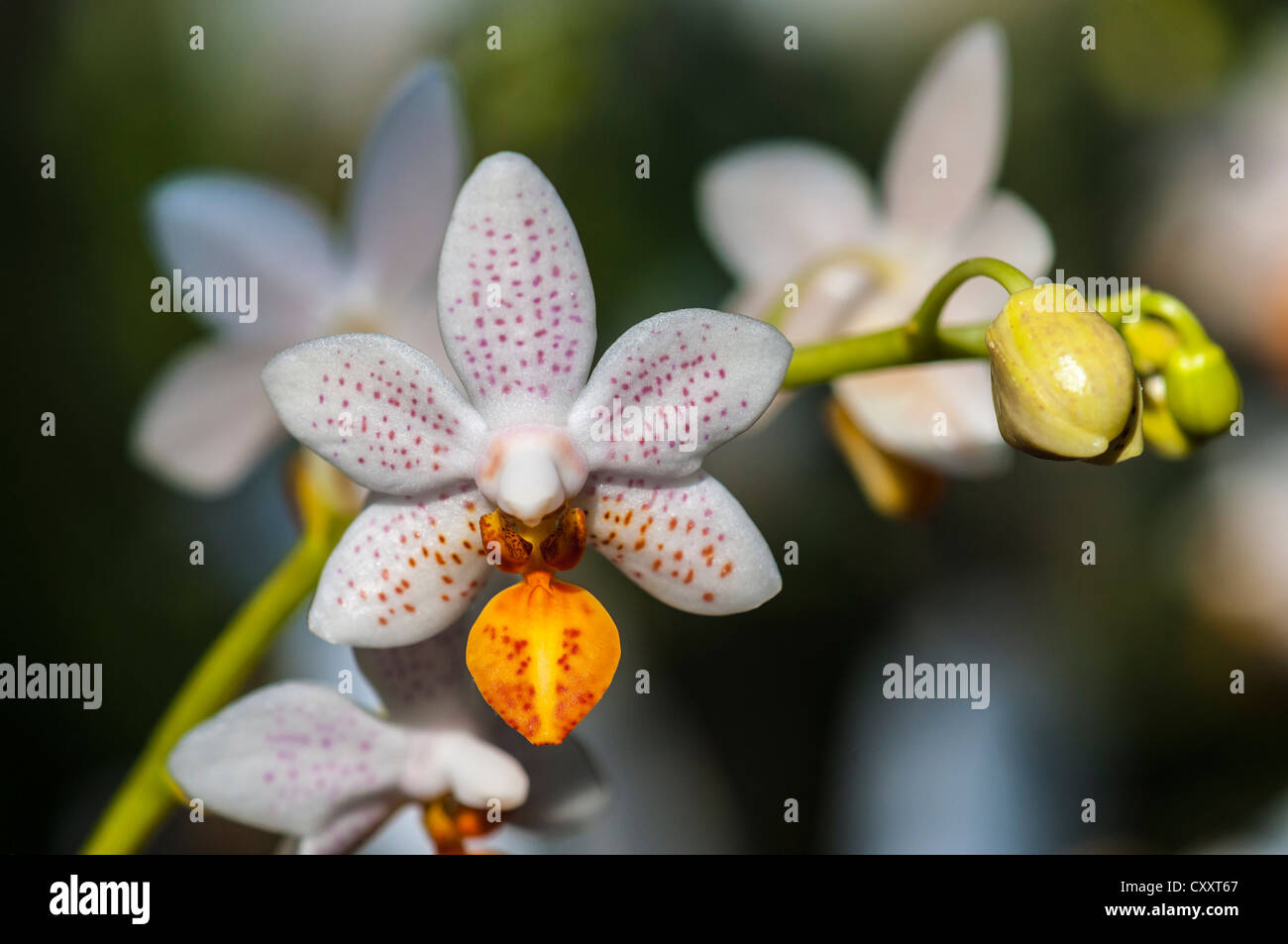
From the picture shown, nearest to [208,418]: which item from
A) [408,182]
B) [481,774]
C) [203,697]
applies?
[408,182]

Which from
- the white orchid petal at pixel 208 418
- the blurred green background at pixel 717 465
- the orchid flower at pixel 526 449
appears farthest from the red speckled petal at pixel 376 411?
the blurred green background at pixel 717 465

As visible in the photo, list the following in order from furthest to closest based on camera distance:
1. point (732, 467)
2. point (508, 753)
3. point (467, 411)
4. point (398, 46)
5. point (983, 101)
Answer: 1. point (398, 46)
2. point (732, 467)
3. point (983, 101)
4. point (508, 753)
5. point (467, 411)

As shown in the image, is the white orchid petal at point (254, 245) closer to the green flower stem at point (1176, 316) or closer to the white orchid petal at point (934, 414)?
the white orchid petal at point (934, 414)

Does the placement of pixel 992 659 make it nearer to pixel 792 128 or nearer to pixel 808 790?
pixel 808 790

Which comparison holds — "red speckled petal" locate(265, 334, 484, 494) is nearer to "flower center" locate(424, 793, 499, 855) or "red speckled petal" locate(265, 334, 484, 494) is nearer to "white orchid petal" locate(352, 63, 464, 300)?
"flower center" locate(424, 793, 499, 855)

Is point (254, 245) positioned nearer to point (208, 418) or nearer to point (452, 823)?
point (208, 418)

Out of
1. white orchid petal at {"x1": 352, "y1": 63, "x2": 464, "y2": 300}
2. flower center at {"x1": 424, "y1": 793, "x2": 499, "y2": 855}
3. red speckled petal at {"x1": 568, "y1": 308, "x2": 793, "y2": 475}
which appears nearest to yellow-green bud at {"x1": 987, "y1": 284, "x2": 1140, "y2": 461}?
red speckled petal at {"x1": 568, "y1": 308, "x2": 793, "y2": 475}

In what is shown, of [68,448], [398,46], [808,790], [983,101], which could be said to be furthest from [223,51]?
[808,790]
